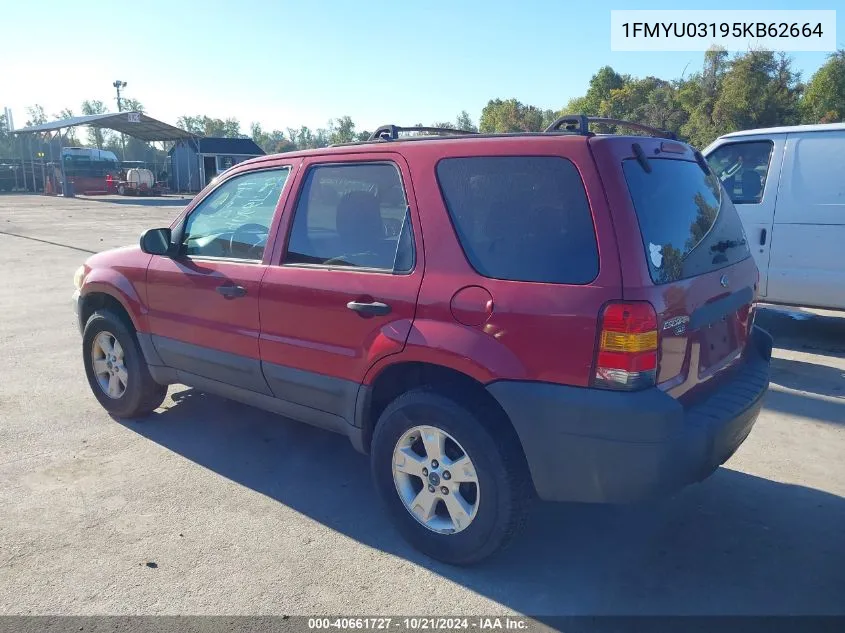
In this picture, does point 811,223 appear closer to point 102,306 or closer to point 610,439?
point 610,439

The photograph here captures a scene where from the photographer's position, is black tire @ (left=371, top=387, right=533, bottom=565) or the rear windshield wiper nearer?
black tire @ (left=371, top=387, right=533, bottom=565)

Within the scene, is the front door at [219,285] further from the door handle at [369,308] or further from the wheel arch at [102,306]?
the door handle at [369,308]

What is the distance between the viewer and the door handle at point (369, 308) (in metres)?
3.15

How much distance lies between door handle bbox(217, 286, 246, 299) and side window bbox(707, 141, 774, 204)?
4.99 m

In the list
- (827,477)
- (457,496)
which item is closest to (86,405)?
(457,496)

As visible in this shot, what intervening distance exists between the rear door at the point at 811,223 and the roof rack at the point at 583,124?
3558 millimetres

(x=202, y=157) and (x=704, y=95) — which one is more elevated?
(x=704, y=95)

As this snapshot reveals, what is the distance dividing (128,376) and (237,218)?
150cm

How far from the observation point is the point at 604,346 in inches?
103

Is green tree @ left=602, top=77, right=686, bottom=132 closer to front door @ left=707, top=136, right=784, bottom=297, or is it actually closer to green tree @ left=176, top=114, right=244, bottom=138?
front door @ left=707, top=136, right=784, bottom=297

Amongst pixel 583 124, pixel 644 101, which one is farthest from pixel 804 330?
pixel 644 101

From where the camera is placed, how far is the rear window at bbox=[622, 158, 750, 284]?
275cm

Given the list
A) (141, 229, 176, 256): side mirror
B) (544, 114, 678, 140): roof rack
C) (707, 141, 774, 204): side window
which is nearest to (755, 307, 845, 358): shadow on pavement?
(707, 141, 774, 204): side window

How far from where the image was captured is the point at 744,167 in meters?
6.91
